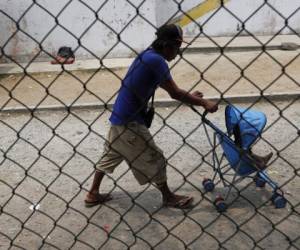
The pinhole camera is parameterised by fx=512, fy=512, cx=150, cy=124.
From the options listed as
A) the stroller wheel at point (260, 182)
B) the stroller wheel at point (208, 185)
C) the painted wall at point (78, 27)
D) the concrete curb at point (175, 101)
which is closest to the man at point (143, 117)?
the stroller wheel at point (208, 185)

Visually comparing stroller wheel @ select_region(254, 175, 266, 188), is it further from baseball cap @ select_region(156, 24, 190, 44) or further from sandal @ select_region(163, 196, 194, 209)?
baseball cap @ select_region(156, 24, 190, 44)

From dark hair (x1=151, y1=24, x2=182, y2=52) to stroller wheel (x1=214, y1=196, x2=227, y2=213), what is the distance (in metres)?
1.20

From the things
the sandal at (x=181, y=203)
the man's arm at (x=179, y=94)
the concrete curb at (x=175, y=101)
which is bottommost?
the sandal at (x=181, y=203)

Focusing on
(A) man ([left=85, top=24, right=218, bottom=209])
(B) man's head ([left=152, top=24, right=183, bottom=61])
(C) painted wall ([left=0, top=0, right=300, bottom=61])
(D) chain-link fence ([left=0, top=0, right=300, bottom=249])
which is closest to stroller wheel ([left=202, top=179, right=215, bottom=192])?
(D) chain-link fence ([left=0, top=0, right=300, bottom=249])

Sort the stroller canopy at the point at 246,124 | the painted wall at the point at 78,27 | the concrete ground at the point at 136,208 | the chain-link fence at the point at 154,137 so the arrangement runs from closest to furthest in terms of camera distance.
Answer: the chain-link fence at the point at 154,137
the concrete ground at the point at 136,208
the stroller canopy at the point at 246,124
the painted wall at the point at 78,27

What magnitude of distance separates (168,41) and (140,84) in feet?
1.12

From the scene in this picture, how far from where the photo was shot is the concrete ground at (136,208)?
3.34 m

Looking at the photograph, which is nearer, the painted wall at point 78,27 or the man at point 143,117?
the man at point 143,117

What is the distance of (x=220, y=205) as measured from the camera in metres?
3.78

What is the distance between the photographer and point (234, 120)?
3.78 meters

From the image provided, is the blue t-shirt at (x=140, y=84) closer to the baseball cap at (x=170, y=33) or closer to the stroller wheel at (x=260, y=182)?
the baseball cap at (x=170, y=33)

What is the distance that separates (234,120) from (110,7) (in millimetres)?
5005

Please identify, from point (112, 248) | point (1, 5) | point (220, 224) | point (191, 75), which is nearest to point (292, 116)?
point (191, 75)

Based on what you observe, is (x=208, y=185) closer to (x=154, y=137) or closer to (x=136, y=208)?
(x=136, y=208)
